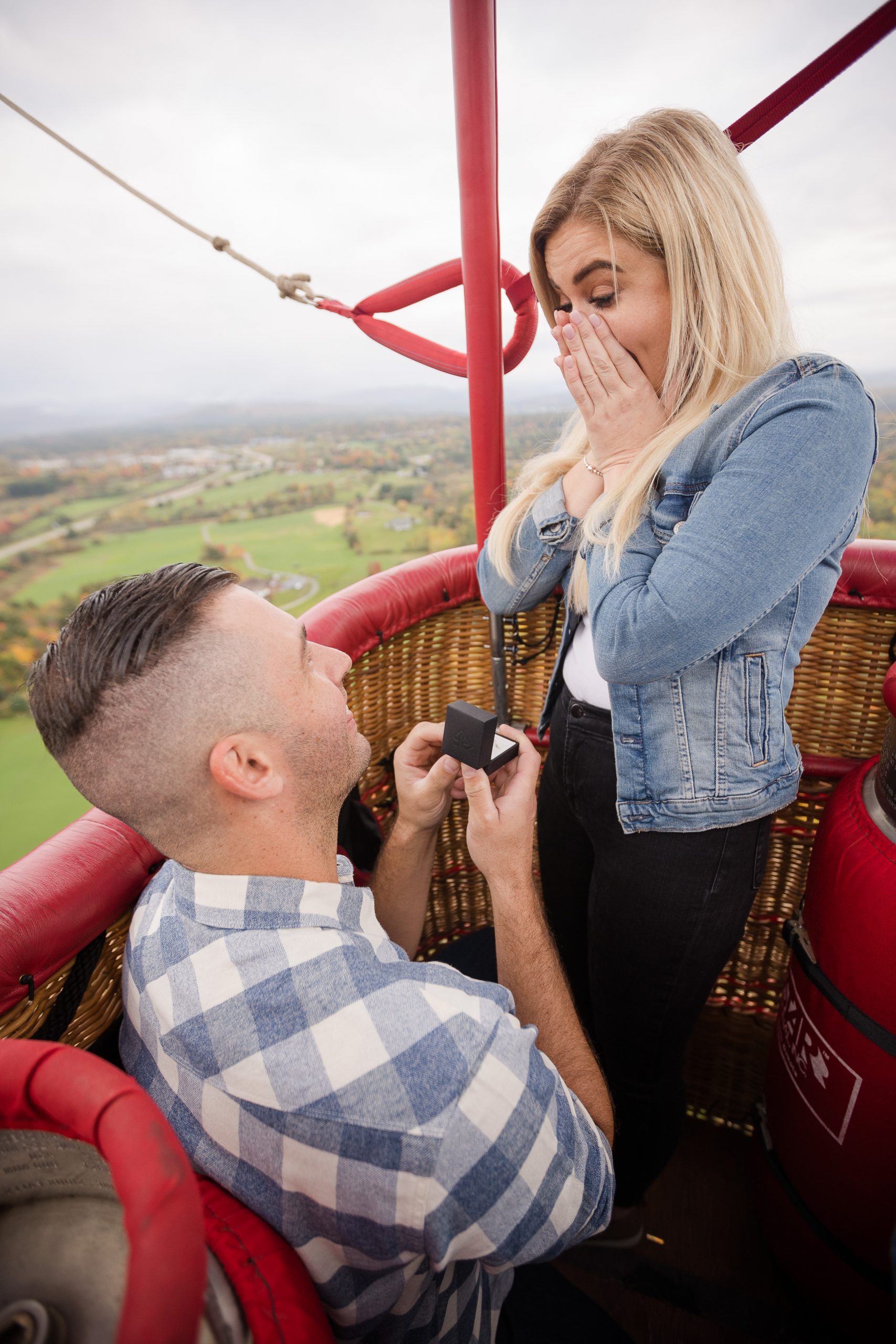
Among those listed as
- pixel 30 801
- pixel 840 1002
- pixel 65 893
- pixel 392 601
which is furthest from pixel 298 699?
pixel 840 1002

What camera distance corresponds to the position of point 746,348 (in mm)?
952

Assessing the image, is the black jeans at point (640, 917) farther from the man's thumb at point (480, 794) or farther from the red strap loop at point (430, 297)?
the red strap loop at point (430, 297)

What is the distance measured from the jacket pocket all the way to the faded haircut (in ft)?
2.33

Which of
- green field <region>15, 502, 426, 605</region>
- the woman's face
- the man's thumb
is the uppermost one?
the woman's face

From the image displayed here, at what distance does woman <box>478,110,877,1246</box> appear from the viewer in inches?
31.4

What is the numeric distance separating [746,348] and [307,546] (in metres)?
1.03

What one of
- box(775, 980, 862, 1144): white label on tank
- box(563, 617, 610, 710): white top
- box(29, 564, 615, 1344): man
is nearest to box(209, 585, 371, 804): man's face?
box(29, 564, 615, 1344): man

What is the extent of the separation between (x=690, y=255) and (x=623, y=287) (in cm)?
11

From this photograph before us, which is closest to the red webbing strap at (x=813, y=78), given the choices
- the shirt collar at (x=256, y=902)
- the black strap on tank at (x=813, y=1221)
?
the shirt collar at (x=256, y=902)

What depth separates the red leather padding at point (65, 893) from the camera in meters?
0.67

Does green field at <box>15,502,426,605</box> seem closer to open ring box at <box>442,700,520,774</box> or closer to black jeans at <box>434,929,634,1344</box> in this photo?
open ring box at <box>442,700,520,774</box>

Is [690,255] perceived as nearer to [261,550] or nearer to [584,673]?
[584,673]

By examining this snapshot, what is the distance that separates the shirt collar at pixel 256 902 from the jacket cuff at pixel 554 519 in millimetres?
735

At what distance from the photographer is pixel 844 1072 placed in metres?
1.05
